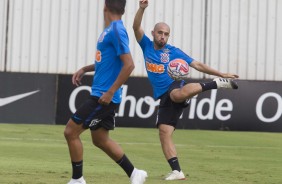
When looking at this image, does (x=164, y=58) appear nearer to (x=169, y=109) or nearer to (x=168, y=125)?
(x=169, y=109)

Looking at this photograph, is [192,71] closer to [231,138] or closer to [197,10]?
[197,10]

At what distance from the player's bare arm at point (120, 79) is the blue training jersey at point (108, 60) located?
0.15 meters

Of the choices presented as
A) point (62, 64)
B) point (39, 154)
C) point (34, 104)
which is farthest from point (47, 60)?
point (39, 154)

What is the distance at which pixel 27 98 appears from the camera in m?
22.9

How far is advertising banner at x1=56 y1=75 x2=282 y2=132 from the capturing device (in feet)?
75.9

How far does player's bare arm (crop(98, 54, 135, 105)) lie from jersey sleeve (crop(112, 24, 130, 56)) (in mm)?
61

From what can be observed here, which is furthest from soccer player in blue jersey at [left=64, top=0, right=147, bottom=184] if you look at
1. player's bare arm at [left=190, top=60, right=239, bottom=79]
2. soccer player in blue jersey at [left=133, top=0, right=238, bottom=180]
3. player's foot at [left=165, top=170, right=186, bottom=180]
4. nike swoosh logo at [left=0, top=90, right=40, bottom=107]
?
nike swoosh logo at [left=0, top=90, right=40, bottom=107]

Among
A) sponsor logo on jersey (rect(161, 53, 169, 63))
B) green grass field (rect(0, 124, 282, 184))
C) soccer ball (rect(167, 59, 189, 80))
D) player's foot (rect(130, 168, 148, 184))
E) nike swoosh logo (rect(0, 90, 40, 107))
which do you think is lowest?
green grass field (rect(0, 124, 282, 184))

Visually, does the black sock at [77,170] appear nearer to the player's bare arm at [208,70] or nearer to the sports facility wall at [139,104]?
the player's bare arm at [208,70]

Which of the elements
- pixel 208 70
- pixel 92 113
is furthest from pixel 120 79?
pixel 208 70

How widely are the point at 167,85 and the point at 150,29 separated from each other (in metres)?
14.1

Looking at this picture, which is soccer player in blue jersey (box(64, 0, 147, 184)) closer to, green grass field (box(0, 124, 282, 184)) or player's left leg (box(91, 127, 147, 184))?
player's left leg (box(91, 127, 147, 184))

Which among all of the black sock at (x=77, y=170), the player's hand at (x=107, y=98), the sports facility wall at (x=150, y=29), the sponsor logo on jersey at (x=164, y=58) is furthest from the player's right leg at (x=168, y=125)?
the sports facility wall at (x=150, y=29)

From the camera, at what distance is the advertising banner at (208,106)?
23141 mm
